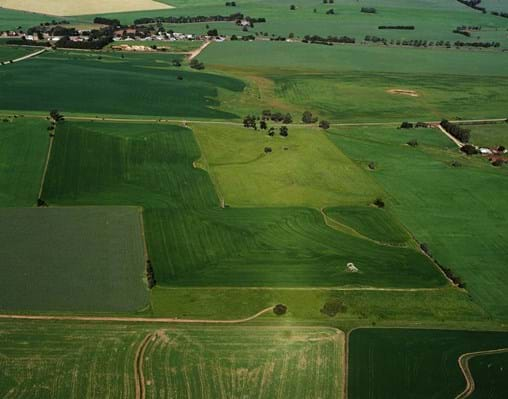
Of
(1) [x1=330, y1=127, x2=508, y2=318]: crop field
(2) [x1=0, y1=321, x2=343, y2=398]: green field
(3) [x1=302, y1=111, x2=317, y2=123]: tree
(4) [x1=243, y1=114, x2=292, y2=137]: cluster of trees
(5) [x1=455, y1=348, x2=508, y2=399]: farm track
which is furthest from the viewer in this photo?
(3) [x1=302, y1=111, x2=317, y2=123]: tree

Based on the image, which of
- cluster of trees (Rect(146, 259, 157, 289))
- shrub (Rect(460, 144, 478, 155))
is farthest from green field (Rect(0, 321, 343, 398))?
shrub (Rect(460, 144, 478, 155))

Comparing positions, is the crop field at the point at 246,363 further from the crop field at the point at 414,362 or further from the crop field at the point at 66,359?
the crop field at the point at 66,359

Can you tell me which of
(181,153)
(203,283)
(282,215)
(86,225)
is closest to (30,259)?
(86,225)

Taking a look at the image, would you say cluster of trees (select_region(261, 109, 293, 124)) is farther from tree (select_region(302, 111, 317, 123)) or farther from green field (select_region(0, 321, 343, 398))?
green field (select_region(0, 321, 343, 398))

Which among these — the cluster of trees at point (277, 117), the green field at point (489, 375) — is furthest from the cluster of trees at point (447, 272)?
the cluster of trees at point (277, 117)

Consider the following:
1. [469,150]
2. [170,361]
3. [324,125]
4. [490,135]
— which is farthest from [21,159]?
[490,135]
